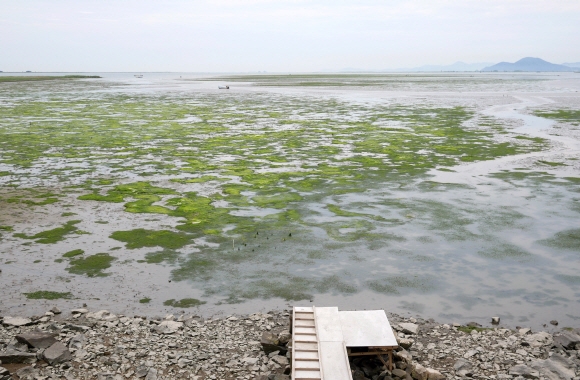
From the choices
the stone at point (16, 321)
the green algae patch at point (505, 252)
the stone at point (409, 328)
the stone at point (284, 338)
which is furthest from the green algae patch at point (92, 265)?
the green algae patch at point (505, 252)

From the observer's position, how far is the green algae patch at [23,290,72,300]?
16.0 metres

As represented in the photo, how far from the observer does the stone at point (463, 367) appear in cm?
1231

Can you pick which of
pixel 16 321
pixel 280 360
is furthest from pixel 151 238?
pixel 280 360

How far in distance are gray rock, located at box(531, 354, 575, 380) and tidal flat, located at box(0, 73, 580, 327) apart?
2522mm

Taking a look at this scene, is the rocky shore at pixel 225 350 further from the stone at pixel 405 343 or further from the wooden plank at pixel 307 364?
the wooden plank at pixel 307 364

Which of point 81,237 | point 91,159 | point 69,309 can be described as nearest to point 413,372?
point 69,309

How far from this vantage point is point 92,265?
18.6m

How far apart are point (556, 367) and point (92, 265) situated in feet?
50.3

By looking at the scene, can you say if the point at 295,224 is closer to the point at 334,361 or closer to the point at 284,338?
the point at 284,338

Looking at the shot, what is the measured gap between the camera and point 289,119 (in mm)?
60344

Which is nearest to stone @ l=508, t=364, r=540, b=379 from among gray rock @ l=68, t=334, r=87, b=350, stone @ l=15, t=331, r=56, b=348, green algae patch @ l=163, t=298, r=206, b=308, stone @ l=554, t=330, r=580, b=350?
stone @ l=554, t=330, r=580, b=350

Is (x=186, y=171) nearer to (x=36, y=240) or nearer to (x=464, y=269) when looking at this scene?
(x=36, y=240)

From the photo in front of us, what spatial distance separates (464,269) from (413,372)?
7.21 meters

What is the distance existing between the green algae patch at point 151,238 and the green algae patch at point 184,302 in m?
4.50
